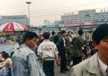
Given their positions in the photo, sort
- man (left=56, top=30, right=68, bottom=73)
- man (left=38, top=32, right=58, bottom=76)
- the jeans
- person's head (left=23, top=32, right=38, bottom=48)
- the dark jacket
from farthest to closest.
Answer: man (left=56, top=30, right=68, bottom=73)
the dark jacket
the jeans
man (left=38, top=32, right=58, bottom=76)
person's head (left=23, top=32, right=38, bottom=48)

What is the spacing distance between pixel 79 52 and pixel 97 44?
13.9 feet

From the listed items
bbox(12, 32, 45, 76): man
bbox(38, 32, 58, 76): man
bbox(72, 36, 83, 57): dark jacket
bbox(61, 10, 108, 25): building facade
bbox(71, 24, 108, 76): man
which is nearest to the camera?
bbox(71, 24, 108, 76): man

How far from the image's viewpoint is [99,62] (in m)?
1.35

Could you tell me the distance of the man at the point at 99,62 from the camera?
4.25 feet

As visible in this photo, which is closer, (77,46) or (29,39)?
(29,39)

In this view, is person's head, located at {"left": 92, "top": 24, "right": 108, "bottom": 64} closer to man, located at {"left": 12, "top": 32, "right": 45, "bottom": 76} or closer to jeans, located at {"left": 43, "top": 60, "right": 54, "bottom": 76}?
man, located at {"left": 12, "top": 32, "right": 45, "bottom": 76}

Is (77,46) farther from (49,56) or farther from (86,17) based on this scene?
(86,17)

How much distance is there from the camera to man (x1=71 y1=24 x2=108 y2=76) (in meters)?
1.30

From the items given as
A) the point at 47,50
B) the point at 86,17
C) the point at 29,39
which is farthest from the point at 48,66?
the point at 86,17

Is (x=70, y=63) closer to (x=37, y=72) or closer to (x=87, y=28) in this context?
(x=37, y=72)

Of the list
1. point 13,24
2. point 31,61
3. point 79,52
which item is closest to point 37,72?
point 31,61

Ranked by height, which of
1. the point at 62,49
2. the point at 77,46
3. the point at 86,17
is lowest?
the point at 62,49

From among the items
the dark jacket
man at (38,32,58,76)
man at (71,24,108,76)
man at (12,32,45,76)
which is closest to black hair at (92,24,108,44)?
man at (71,24,108,76)

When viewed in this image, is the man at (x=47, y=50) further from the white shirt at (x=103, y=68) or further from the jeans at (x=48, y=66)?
the white shirt at (x=103, y=68)
